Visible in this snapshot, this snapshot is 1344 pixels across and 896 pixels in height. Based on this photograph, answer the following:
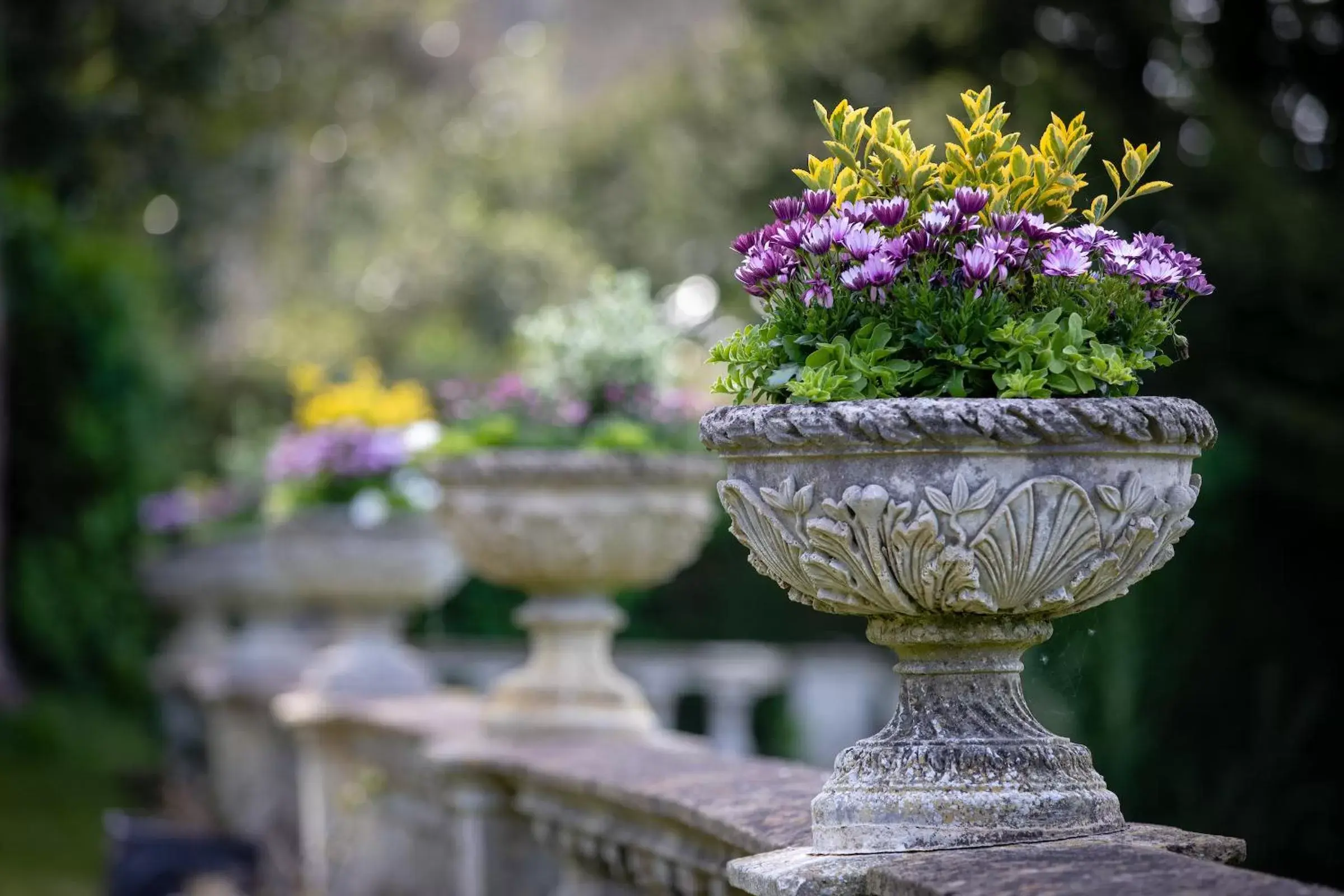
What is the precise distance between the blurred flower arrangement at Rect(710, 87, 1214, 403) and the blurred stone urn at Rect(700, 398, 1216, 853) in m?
0.11

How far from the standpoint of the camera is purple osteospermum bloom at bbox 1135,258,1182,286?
2.84 meters

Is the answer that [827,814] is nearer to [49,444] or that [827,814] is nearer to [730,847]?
[730,847]

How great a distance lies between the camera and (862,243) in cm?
288

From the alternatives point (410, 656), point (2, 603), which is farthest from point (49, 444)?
point (410, 656)

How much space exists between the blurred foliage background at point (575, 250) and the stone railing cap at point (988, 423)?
88 cm

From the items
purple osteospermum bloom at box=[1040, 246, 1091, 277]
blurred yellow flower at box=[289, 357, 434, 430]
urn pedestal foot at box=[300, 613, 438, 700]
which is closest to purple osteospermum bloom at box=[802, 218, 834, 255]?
purple osteospermum bloom at box=[1040, 246, 1091, 277]

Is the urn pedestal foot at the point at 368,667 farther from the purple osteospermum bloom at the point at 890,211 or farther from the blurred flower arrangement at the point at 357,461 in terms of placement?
the purple osteospermum bloom at the point at 890,211

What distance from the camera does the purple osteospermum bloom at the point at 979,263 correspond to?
2.82 m

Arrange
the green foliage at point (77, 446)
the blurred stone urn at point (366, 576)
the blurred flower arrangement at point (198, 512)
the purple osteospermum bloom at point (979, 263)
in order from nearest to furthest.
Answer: the purple osteospermum bloom at point (979, 263) < the blurred stone urn at point (366, 576) < the blurred flower arrangement at point (198, 512) < the green foliage at point (77, 446)

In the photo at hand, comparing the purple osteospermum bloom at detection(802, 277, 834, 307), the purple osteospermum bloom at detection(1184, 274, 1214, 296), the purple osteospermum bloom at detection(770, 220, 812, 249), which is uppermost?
the purple osteospermum bloom at detection(770, 220, 812, 249)

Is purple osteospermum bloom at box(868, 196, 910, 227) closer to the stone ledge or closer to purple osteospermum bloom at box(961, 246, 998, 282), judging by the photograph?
purple osteospermum bloom at box(961, 246, 998, 282)

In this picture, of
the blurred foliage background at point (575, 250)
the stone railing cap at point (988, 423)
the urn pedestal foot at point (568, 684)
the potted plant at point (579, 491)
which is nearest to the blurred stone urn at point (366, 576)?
the potted plant at point (579, 491)

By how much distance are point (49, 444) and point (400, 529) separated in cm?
651

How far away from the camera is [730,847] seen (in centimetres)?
358
